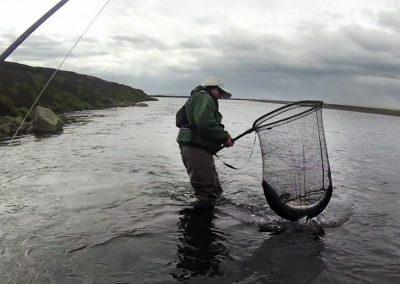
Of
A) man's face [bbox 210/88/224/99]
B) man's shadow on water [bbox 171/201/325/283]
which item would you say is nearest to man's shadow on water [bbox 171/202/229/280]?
man's shadow on water [bbox 171/201/325/283]

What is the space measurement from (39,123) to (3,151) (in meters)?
9.42

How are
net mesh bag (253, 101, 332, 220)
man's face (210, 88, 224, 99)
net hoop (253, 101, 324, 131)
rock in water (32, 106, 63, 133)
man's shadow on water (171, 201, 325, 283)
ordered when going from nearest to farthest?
man's shadow on water (171, 201, 325, 283) → net hoop (253, 101, 324, 131) → net mesh bag (253, 101, 332, 220) → man's face (210, 88, 224, 99) → rock in water (32, 106, 63, 133)

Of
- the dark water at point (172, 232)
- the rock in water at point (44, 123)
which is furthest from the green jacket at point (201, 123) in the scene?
the rock in water at point (44, 123)

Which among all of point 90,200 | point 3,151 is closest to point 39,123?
point 3,151

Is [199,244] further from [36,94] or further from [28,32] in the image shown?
[36,94]

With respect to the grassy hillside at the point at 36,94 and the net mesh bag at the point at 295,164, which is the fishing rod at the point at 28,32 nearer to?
the net mesh bag at the point at 295,164

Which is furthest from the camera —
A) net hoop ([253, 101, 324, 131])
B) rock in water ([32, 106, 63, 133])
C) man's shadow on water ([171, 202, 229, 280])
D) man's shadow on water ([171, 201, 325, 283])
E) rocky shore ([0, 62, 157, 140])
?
rocky shore ([0, 62, 157, 140])

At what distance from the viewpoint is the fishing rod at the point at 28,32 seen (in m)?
3.54

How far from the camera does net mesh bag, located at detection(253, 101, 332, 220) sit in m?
8.86

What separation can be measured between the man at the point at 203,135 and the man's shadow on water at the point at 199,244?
2.02 ft

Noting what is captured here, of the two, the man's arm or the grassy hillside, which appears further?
the grassy hillside

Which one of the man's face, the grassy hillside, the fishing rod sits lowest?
the grassy hillside

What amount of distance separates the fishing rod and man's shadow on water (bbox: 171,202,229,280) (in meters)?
4.30

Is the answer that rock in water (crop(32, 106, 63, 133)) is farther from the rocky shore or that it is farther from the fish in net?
the fish in net
